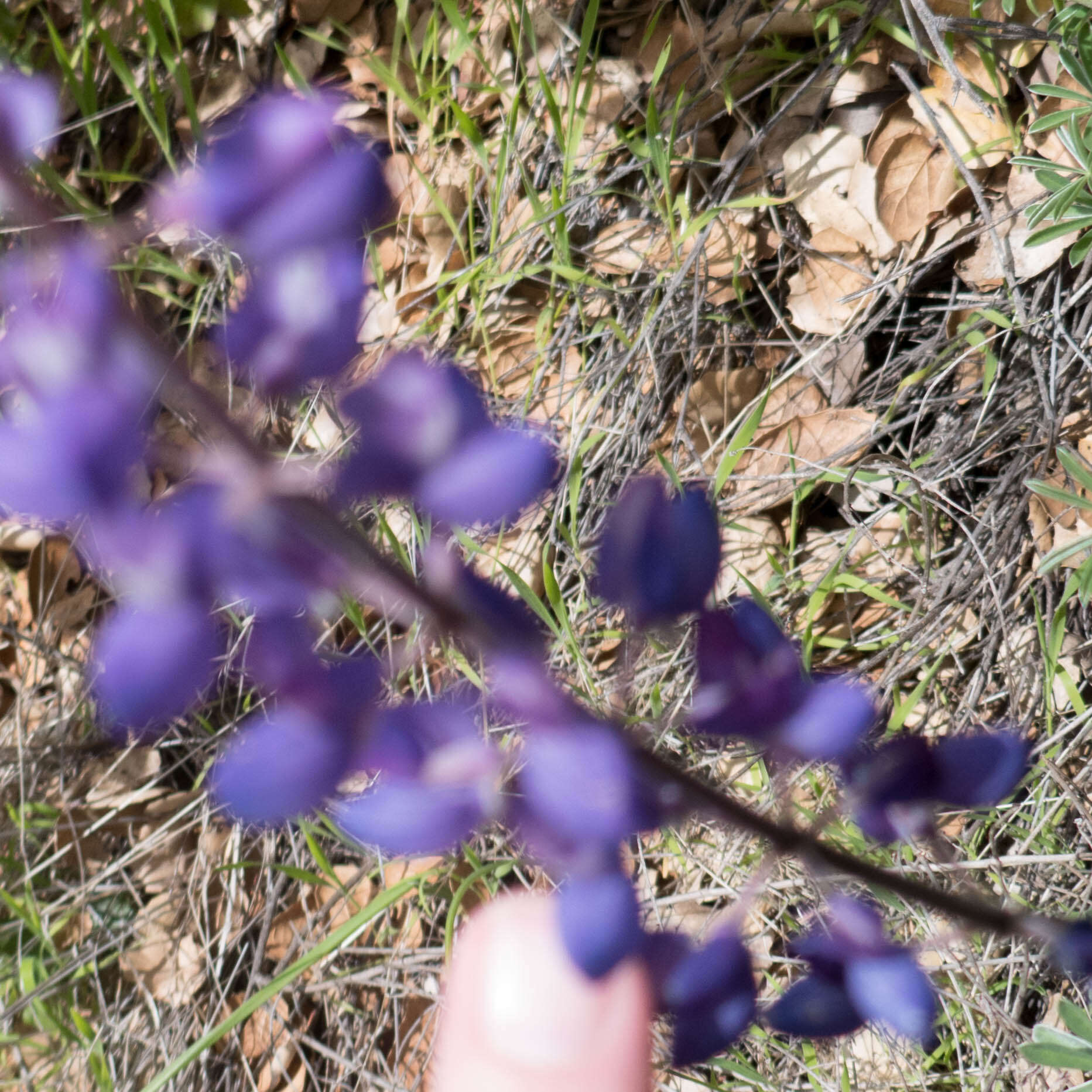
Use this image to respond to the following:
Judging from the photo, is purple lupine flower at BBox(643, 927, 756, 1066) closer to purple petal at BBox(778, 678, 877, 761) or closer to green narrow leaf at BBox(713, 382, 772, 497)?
purple petal at BBox(778, 678, 877, 761)

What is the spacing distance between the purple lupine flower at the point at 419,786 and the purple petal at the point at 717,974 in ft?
0.46

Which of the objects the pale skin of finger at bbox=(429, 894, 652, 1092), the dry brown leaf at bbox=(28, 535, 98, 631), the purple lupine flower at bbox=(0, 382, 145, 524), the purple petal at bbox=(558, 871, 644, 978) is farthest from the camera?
the dry brown leaf at bbox=(28, 535, 98, 631)

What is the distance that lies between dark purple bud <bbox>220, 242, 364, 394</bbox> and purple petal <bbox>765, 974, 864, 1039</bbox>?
40 cm

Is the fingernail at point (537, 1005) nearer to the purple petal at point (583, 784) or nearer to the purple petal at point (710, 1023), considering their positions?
the purple petal at point (710, 1023)

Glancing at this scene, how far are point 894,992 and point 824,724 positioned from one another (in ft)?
0.44

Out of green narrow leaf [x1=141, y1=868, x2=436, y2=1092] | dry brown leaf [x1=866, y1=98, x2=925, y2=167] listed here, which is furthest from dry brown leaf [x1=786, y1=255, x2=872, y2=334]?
green narrow leaf [x1=141, y1=868, x2=436, y2=1092]

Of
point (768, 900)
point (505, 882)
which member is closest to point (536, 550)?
point (505, 882)

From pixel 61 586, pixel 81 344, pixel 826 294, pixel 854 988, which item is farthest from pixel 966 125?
pixel 61 586

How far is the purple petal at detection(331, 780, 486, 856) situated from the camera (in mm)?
473

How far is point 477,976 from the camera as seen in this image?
739 mm

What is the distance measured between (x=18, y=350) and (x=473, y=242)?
4.14 feet

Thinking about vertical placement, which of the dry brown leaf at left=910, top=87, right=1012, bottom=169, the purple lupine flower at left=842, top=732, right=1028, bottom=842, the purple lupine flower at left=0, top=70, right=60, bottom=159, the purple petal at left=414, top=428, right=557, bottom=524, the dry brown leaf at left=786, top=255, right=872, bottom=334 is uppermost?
the purple lupine flower at left=0, top=70, right=60, bottom=159

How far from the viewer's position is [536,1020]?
2.24 feet

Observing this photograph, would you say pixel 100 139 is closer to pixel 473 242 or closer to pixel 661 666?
pixel 473 242
